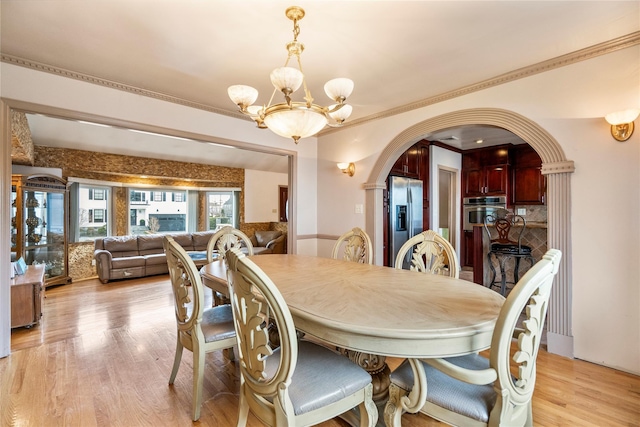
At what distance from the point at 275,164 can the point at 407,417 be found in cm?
670

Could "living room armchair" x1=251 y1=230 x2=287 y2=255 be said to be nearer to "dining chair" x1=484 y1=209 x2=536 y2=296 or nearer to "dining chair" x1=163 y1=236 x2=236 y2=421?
"dining chair" x1=484 y1=209 x2=536 y2=296

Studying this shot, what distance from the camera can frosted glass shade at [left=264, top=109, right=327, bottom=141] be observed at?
6.27 feet

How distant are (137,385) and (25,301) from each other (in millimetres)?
2036

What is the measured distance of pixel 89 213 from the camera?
5.90 metres

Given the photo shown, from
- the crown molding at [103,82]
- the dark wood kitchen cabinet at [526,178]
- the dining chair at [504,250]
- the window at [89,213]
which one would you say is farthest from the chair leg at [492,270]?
the window at [89,213]

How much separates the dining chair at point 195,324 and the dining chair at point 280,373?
48cm

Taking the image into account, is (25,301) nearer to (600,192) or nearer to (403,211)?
(403,211)

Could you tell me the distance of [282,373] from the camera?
110 cm

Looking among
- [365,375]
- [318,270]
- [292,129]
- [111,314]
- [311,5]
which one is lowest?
[111,314]

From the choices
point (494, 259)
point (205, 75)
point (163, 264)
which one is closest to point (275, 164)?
point (163, 264)

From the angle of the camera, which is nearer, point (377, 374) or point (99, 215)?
point (377, 374)

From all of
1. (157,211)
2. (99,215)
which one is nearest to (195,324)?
(99,215)

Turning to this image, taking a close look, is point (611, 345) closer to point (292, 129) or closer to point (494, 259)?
point (494, 259)

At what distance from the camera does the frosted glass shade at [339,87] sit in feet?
6.12
